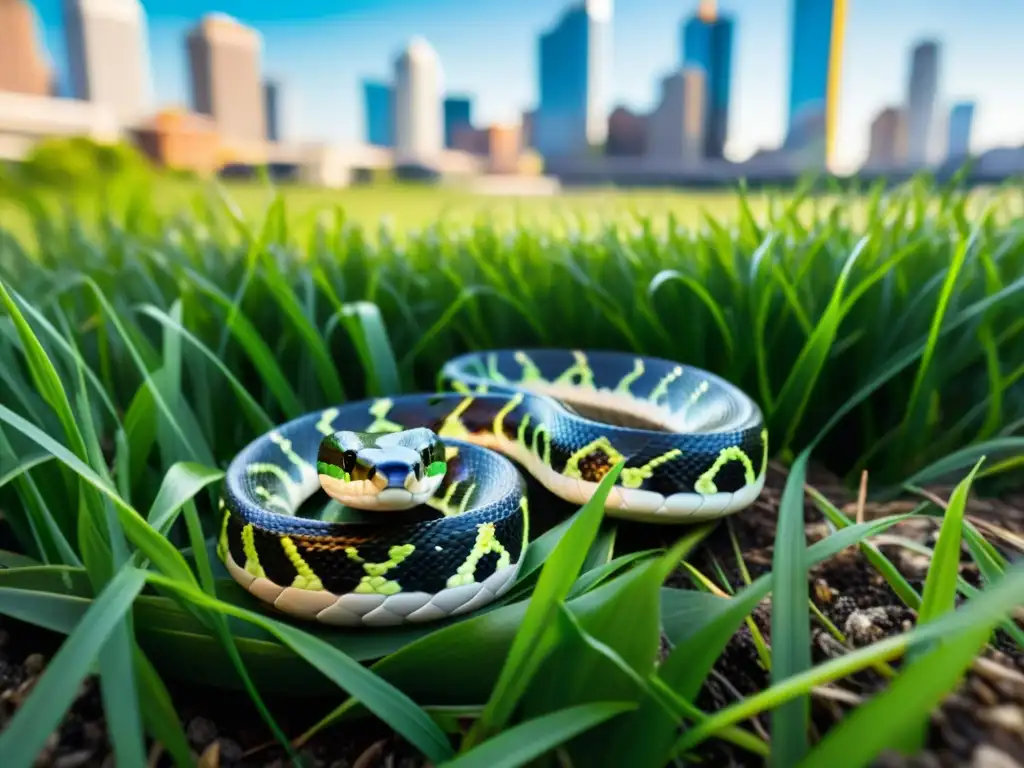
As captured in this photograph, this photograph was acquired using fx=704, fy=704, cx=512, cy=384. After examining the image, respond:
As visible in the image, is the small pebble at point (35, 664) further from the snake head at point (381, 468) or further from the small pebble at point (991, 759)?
the small pebble at point (991, 759)

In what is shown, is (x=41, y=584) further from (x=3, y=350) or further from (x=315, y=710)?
(x=3, y=350)

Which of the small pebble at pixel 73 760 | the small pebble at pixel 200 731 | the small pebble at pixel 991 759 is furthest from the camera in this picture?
the small pebble at pixel 200 731

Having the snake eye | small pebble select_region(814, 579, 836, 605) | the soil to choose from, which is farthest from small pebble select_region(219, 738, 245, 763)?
small pebble select_region(814, 579, 836, 605)

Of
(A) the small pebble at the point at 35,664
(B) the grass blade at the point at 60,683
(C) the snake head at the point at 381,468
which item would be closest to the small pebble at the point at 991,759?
(C) the snake head at the point at 381,468

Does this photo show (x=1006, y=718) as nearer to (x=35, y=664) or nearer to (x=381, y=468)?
(x=381, y=468)

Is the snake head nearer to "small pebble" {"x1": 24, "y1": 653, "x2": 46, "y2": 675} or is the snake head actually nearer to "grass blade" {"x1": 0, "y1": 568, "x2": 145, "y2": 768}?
"grass blade" {"x1": 0, "y1": 568, "x2": 145, "y2": 768}

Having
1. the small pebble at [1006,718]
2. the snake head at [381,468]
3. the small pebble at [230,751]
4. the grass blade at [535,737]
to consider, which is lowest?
the small pebble at [230,751]

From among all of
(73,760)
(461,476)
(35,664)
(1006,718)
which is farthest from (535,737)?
(35,664)
